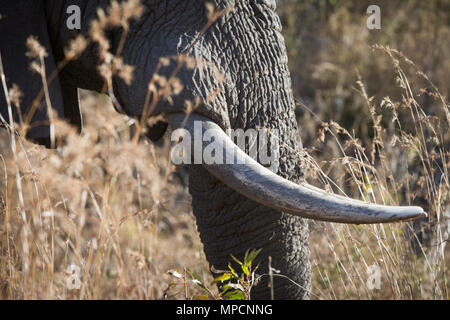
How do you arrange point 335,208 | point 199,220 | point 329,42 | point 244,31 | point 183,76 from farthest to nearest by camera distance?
point 329,42
point 199,220
point 244,31
point 183,76
point 335,208

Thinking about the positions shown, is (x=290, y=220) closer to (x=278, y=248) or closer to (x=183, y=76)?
(x=278, y=248)

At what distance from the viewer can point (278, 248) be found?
2377 millimetres

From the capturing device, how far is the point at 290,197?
194cm

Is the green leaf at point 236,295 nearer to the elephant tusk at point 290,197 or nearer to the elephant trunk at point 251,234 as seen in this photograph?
the elephant trunk at point 251,234

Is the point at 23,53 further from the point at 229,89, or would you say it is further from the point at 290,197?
the point at 290,197

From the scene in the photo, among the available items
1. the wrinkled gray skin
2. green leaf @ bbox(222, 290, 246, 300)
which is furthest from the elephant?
green leaf @ bbox(222, 290, 246, 300)

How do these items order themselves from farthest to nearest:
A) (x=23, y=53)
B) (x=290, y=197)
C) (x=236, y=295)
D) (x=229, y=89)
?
(x=23, y=53)
(x=229, y=89)
(x=236, y=295)
(x=290, y=197)

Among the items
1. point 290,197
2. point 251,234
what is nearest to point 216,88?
point 290,197

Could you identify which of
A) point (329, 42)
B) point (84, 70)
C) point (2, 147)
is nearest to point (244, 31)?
point (84, 70)

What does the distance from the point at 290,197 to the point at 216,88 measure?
0.50 meters

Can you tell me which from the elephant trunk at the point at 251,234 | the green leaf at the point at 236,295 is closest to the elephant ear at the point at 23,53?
the elephant trunk at the point at 251,234

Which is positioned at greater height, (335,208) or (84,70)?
(84,70)

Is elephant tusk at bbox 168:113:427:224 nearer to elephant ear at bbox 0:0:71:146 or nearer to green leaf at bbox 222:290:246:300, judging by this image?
→ green leaf at bbox 222:290:246:300

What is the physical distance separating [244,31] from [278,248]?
0.86m
